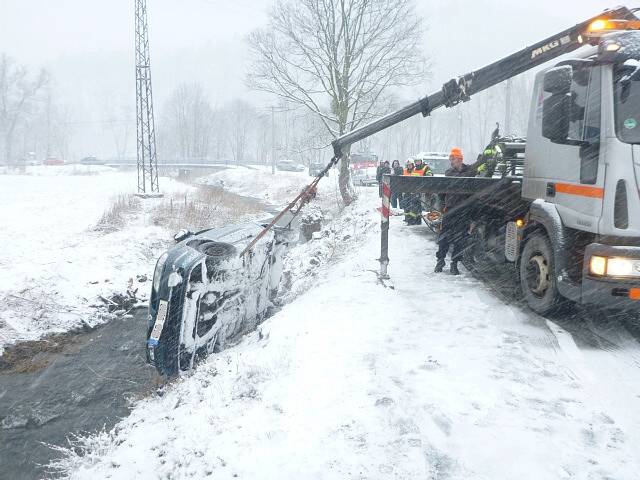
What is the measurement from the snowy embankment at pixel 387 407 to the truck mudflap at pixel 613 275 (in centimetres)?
58

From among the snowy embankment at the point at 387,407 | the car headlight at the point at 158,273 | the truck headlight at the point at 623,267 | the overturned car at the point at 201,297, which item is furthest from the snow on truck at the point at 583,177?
the car headlight at the point at 158,273

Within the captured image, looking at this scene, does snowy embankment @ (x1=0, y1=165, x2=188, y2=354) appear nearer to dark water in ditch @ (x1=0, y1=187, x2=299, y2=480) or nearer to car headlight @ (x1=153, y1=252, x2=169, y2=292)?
dark water in ditch @ (x1=0, y1=187, x2=299, y2=480)

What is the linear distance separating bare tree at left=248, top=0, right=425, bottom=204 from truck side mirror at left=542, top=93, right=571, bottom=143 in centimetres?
1579

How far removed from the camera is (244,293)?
248 inches

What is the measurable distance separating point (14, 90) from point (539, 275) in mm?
75076

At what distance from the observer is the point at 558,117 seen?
4.28 metres

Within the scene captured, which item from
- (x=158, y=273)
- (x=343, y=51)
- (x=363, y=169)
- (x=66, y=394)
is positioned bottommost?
(x=66, y=394)

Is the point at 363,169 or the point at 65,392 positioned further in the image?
the point at 363,169

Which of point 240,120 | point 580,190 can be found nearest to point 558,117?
point 580,190

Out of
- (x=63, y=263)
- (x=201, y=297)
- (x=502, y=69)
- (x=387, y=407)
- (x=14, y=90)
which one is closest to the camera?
(x=387, y=407)

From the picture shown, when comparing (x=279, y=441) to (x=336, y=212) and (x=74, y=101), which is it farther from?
(x=74, y=101)

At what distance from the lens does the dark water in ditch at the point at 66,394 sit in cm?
477

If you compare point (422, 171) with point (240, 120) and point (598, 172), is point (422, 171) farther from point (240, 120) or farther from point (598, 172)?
point (240, 120)

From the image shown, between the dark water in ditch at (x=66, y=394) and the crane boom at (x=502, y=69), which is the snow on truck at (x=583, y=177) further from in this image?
the dark water in ditch at (x=66, y=394)
